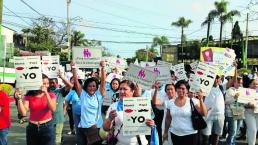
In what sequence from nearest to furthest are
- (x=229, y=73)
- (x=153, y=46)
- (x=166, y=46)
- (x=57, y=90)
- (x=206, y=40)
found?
1. (x=57, y=90)
2. (x=229, y=73)
3. (x=206, y=40)
4. (x=166, y=46)
5. (x=153, y=46)

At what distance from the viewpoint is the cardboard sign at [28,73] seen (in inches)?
269

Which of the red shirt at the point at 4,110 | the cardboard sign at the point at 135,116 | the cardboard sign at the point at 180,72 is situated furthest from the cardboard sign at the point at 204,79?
the cardboard sign at the point at 180,72

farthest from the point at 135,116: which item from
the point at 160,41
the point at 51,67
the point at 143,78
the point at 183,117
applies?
the point at 160,41

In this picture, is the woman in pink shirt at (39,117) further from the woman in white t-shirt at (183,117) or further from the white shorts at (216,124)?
the white shorts at (216,124)

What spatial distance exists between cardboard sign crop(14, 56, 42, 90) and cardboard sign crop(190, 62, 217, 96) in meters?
2.76

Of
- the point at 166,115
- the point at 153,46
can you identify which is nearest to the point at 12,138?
the point at 166,115

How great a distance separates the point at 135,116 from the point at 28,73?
209 centimetres

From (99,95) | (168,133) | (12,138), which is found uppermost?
(99,95)

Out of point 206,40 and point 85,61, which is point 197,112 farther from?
point 206,40

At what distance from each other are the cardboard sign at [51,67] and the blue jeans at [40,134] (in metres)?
1.71

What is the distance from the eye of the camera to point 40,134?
666 centimetres

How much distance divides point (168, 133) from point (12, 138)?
5310 mm

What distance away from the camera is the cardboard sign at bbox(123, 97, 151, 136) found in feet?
18.2

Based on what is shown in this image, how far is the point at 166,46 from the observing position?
223ft
